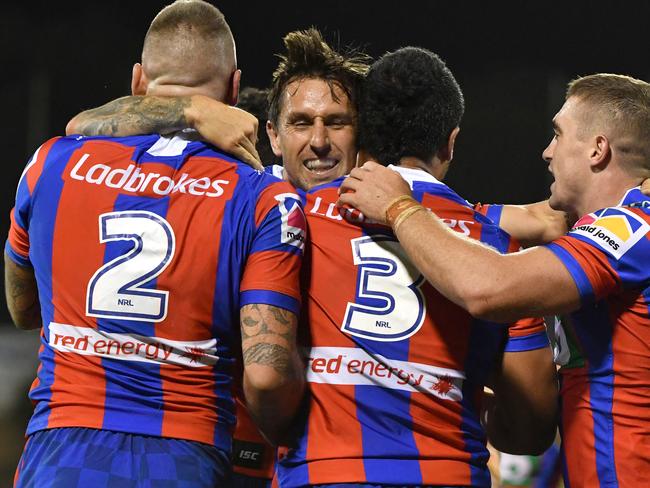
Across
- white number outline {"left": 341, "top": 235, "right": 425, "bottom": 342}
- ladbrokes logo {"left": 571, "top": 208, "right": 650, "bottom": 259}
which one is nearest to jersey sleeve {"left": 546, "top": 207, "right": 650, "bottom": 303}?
ladbrokes logo {"left": 571, "top": 208, "right": 650, "bottom": 259}

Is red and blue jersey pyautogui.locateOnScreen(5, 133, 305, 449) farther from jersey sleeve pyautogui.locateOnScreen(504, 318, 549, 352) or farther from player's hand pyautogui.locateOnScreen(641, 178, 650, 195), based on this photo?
player's hand pyautogui.locateOnScreen(641, 178, 650, 195)

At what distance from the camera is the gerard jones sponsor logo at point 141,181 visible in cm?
218

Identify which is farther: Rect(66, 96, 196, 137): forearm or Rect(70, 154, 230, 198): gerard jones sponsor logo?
Rect(66, 96, 196, 137): forearm

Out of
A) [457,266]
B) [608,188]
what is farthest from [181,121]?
[608,188]

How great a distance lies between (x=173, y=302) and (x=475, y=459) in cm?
80

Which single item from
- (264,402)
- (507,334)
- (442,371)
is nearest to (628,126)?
(507,334)

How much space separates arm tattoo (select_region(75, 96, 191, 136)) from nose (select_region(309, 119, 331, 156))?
0.52 m

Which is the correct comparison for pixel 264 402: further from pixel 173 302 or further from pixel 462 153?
pixel 462 153

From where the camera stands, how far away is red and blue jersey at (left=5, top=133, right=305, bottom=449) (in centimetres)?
211

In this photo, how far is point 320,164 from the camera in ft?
9.29

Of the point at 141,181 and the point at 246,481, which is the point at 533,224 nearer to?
the point at 246,481

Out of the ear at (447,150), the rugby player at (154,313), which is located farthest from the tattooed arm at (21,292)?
the ear at (447,150)

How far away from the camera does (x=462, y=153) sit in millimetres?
8594

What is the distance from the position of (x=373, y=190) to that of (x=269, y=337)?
0.43 meters
